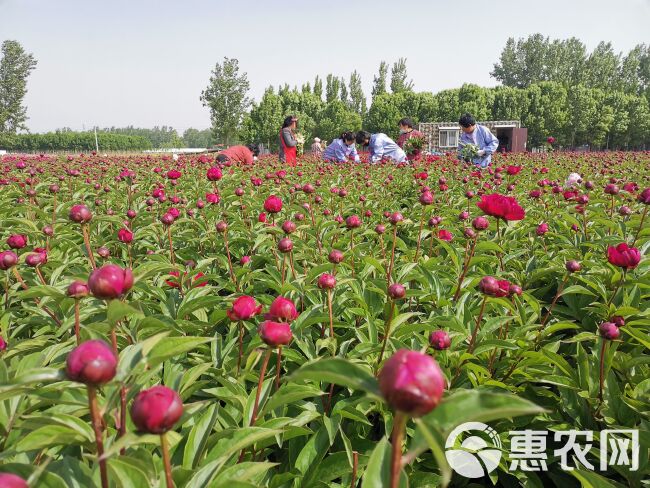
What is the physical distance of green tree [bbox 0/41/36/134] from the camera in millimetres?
61344

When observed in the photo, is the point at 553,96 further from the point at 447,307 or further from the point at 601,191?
the point at 447,307

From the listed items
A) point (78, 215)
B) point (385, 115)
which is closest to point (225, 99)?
point (385, 115)

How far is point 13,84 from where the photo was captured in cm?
6256

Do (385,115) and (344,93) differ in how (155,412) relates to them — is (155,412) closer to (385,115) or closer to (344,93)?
(385,115)

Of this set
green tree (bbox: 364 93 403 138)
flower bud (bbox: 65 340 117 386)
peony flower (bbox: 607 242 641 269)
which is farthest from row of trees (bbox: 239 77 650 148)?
flower bud (bbox: 65 340 117 386)

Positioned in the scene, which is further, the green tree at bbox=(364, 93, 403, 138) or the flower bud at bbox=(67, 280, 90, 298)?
the green tree at bbox=(364, 93, 403, 138)

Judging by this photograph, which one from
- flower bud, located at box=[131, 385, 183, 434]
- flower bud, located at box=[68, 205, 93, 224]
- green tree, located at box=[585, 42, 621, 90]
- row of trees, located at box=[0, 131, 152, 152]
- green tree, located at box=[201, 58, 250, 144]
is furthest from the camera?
row of trees, located at box=[0, 131, 152, 152]

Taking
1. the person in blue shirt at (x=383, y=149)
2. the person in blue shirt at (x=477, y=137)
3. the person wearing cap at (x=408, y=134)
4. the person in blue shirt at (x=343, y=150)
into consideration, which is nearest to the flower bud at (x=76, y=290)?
the person in blue shirt at (x=477, y=137)

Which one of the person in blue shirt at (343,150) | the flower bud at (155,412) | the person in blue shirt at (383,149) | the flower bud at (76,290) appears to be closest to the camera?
the flower bud at (155,412)

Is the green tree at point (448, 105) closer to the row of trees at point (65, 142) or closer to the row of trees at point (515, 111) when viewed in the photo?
the row of trees at point (515, 111)

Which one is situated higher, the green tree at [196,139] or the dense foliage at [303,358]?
the green tree at [196,139]

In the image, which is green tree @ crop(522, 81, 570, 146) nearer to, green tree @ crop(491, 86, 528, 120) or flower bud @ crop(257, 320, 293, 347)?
green tree @ crop(491, 86, 528, 120)

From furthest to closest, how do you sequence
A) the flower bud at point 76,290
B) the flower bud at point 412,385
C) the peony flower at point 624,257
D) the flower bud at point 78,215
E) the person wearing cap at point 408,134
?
the person wearing cap at point 408,134, the flower bud at point 78,215, the peony flower at point 624,257, the flower bud at point 76,290, the flower bud at point 412,385

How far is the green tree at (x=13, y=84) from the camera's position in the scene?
6134 centimetres
